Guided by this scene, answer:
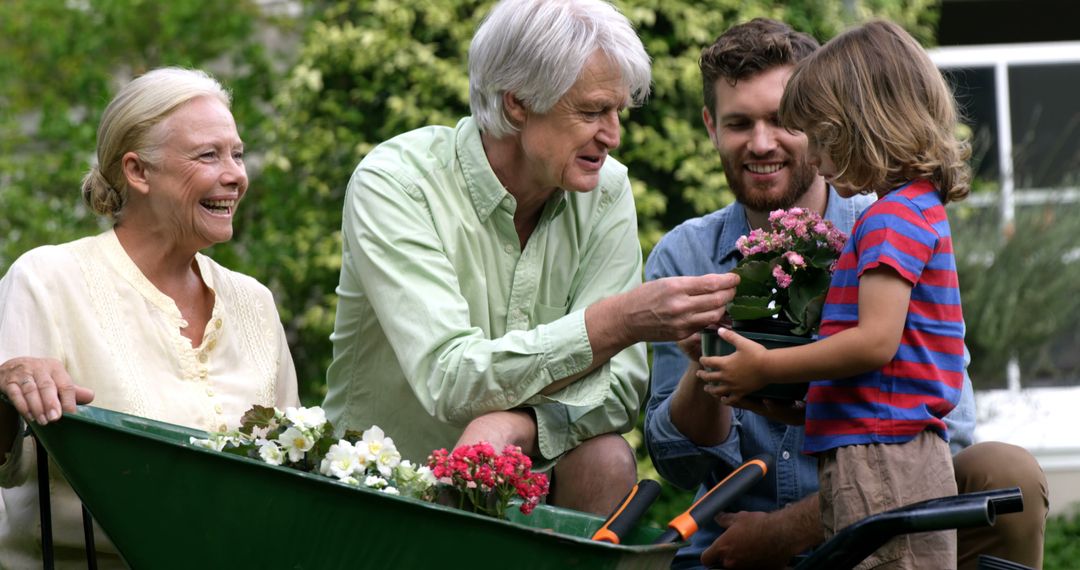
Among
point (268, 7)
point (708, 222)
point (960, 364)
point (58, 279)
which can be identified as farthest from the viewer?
point (268, 7)

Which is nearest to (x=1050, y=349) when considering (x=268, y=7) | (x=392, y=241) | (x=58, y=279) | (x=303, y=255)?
(x=303, y=255)

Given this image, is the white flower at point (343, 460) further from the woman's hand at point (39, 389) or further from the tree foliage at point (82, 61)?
the tree foliage at point (82, 61)

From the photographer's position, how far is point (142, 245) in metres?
3.12

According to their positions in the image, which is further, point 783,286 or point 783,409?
point 783,409

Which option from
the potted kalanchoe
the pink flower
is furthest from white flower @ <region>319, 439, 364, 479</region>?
the pink flower

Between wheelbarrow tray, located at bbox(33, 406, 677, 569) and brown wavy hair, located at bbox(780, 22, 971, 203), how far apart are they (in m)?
0.97

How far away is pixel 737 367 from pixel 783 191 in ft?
2.85

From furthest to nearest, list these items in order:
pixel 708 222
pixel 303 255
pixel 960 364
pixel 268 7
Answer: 1. pixel 268 7
2. pixel 303 255
3. pixel 708 222
4. pixel 960 364

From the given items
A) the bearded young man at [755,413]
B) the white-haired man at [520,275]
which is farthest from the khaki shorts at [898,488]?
the white-haired man at [520,275]

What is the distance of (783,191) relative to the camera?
336 cm

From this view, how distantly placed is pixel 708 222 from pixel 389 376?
93 cm

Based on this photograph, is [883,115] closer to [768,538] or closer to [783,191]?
[783,191]

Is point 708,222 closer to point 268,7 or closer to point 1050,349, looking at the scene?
point 1050,349

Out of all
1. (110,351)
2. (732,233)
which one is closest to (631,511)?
(110,351)
